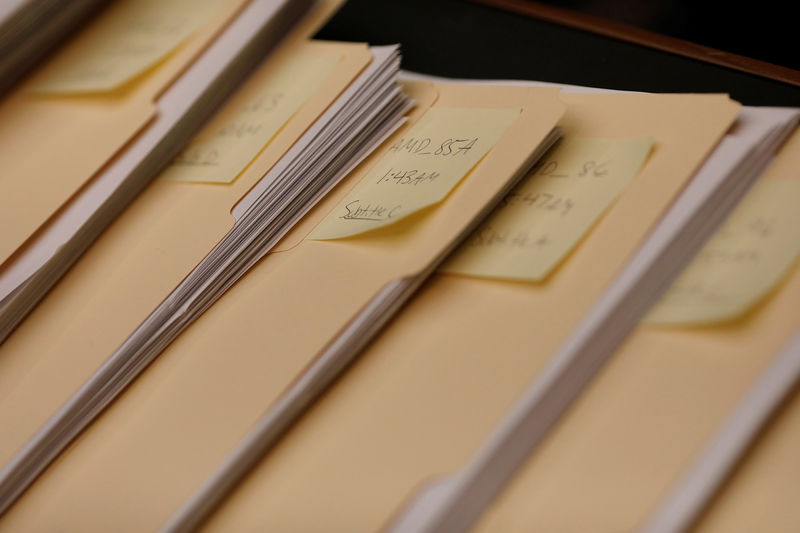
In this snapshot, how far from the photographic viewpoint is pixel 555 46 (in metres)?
0.77

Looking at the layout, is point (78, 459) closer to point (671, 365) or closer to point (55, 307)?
point (55, 307)

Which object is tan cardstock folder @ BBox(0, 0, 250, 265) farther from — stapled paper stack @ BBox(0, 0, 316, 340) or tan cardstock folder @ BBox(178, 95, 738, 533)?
tan cardstock folder @ BBox(178, 95, 738, 533)

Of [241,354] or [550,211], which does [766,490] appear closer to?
[550,211]

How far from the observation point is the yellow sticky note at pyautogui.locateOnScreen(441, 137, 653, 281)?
0.55 meters

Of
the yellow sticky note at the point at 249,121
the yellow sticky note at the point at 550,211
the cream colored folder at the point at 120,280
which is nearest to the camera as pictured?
the yellow sticky note at the point at 550,211

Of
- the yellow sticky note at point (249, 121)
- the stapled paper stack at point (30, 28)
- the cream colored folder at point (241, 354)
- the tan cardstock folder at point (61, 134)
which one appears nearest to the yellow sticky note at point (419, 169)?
the cream colored folder at point (241, 354)

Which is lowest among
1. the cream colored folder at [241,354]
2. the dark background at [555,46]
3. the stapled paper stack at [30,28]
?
the cream colored folder at [241,354]

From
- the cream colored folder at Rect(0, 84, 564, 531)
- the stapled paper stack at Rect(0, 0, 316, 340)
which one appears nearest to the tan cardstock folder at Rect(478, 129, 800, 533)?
the cream colored folder at Rect(0, 84, 564, 531)

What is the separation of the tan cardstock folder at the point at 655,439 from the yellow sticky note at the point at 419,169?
0.63 feet

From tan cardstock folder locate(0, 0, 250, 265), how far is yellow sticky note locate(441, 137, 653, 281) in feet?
1.24

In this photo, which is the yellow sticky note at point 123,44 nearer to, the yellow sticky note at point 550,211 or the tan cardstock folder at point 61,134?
the tan cardstock folder at point 61,134

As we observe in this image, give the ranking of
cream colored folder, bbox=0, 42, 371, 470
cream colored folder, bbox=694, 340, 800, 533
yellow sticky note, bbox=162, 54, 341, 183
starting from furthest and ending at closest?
yellow sticky note, bbox=162, 54, 341, 183, cream colored folder, bbox=0, 42, 371, 470, cream colored folder, bbox=694, 340, 800, 533

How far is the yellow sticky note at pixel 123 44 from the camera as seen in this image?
0.86 m

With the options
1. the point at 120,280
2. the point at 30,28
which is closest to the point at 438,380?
the point at 120,280
